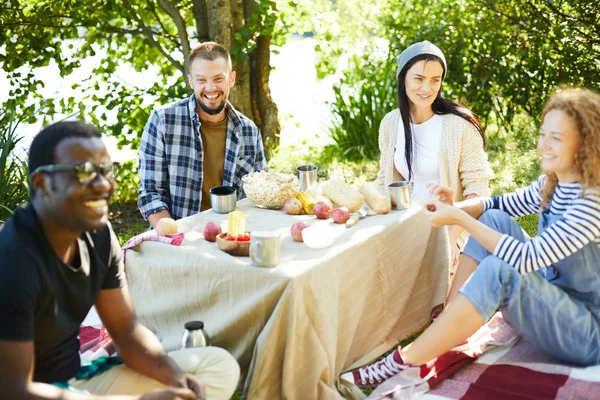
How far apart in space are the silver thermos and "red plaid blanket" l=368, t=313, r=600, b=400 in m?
0.73

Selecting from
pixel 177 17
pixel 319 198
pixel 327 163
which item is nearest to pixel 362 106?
pixel 327 163

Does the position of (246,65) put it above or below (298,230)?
above

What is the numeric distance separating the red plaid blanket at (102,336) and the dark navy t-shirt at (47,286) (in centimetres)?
35

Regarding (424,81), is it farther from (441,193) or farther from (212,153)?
(212,153)

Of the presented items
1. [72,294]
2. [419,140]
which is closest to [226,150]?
[419,140]

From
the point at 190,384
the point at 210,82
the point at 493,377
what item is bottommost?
the point at 493,377

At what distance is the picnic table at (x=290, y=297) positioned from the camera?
110 inches

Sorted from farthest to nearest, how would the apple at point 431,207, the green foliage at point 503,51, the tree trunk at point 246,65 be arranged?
1. the green foliage at point 503,51
2. the tree trunk at point 246,65
3. the apple at point 431,207

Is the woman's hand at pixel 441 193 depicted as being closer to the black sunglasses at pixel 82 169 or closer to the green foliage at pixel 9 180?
the black sunglasses at pixel 82 169

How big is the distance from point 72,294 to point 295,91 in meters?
10.3

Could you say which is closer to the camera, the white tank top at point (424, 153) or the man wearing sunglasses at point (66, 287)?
the man wearing sunglasses at point (66, 287)

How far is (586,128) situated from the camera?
9.37 ft

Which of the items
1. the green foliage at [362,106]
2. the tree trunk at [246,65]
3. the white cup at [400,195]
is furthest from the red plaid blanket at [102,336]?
the green foliage at [362,106]

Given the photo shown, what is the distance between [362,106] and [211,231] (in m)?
4.46
